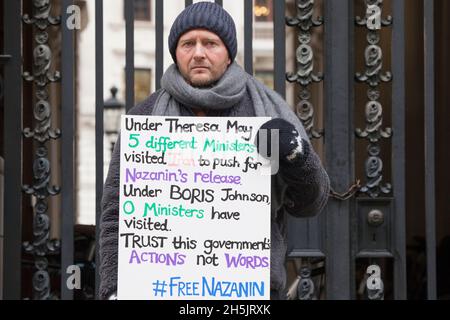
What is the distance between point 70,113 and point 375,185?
4.78ft

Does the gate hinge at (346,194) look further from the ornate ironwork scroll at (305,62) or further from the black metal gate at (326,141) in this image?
the ornate ironwork scroll at (305,62)

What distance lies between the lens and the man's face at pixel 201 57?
3576mm

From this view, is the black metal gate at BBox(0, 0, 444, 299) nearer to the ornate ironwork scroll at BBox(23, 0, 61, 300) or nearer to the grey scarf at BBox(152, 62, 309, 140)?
the ornate ironwork scroll at BBox(23, 0, 61, 300)

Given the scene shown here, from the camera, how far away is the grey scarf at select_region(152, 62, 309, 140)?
3.54m

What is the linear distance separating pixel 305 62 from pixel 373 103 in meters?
0.37

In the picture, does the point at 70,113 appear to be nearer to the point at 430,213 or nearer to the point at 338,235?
the point at 338,235

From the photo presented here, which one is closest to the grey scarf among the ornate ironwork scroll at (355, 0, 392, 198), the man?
the man

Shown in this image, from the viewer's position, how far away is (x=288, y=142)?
3328 mm

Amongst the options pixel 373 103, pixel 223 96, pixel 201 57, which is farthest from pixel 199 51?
pixel 373 103

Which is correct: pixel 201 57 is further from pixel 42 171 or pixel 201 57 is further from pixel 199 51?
pixel 42 171

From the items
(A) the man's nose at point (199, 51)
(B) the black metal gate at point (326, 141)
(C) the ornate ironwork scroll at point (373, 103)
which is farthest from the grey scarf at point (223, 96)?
(C) the ornate ironwork scroll at point (373, 103)

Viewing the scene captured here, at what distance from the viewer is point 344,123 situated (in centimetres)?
456

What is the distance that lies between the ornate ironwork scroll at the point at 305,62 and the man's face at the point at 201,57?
0.98 metres
